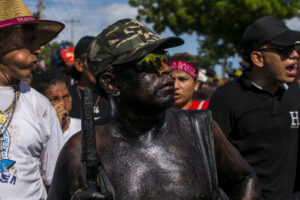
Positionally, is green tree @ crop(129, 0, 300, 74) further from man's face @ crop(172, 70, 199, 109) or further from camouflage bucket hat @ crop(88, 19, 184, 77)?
camouflage bucket hat @ crop(88, 19, 184, 77)

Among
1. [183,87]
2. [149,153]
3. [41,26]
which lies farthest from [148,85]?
[183,87]

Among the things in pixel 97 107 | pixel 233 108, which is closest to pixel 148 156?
pixel 233 108

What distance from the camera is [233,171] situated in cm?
213

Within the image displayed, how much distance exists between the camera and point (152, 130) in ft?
7.03

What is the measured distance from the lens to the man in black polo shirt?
11.7 ft

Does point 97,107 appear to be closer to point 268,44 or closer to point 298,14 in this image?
point 268,44

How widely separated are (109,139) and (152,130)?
0.22 m

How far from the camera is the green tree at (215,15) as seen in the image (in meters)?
26.1

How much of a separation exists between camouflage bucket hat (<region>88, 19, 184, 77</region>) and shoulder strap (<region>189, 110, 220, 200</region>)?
386mm

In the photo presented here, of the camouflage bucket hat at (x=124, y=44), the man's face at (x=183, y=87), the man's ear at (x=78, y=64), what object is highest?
the camouflage bucket hat at (x=124, y=44)

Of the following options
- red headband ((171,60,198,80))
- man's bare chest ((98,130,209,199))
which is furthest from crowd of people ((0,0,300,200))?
red headband ((171,60,198,80))

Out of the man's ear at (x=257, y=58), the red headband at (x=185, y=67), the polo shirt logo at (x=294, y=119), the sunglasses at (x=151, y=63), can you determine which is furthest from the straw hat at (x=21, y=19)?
the red headband at (x=185, y=67)

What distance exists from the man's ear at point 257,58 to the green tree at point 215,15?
73.6ft

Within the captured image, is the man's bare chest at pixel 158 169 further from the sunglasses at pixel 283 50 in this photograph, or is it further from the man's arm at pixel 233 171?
the sunglasses at pixel 283 50
